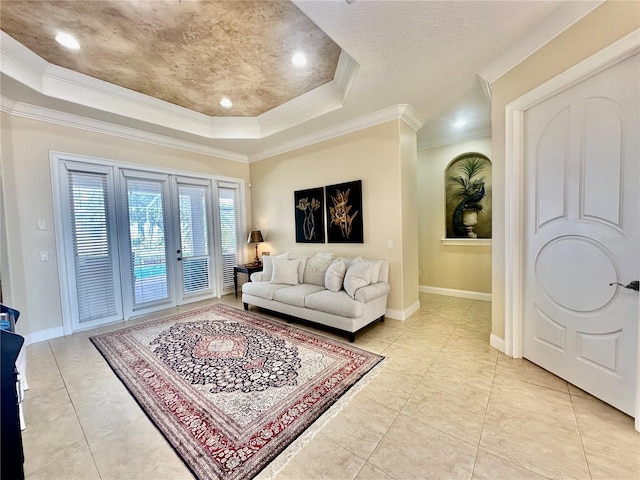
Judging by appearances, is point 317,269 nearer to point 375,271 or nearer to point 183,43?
point 375,271

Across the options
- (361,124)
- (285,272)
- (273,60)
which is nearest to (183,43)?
(273,60)

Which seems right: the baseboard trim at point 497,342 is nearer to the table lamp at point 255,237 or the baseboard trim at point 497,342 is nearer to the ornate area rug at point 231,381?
the ornate area rug at point 231,381

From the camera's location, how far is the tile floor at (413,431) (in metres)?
1.42

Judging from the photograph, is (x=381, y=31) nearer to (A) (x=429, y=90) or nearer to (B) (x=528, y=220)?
(A) (x=429, y=90)

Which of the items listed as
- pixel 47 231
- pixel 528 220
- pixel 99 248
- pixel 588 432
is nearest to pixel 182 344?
pixel 99 248

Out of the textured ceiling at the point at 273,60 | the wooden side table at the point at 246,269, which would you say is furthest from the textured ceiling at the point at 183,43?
the wooden side table at the point at 246,269

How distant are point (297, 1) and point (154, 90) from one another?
102 inches

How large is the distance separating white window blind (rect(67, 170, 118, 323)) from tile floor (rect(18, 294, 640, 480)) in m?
1.22

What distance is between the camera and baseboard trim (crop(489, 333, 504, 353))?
265cm

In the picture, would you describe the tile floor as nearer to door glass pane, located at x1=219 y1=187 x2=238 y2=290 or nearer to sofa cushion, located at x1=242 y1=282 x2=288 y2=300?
sofa cushion, located at x1=242 y1=282 x2=288 y2=300

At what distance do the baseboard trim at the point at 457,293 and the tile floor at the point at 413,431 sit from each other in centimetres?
213

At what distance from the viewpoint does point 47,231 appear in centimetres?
333

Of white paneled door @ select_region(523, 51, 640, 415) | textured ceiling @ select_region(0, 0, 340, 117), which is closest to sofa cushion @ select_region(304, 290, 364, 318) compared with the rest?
white paneled door @ select_region(523, 51, 640, 415)

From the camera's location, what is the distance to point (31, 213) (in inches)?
126
